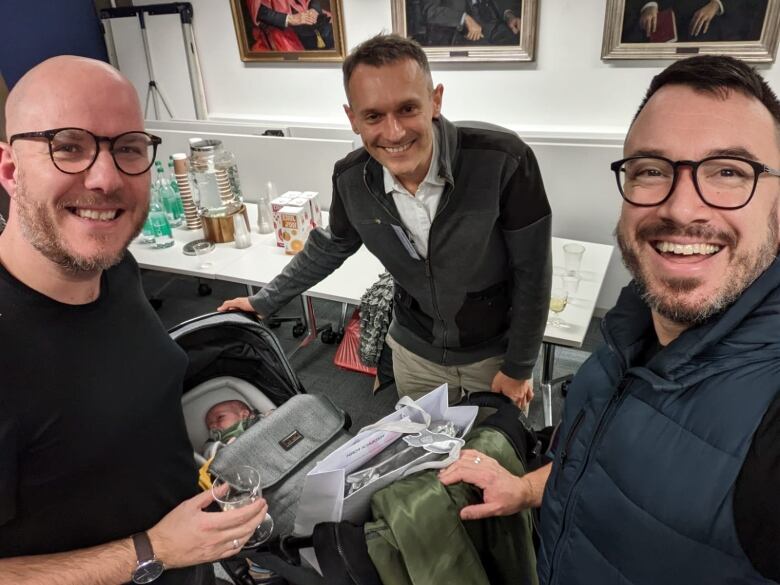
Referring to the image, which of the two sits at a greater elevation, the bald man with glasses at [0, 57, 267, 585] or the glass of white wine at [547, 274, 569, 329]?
the bald man with glasses at [0, 57, 267, 585]

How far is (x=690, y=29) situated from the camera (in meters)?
3.16

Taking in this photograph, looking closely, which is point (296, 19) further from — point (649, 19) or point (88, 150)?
point (88, 150)

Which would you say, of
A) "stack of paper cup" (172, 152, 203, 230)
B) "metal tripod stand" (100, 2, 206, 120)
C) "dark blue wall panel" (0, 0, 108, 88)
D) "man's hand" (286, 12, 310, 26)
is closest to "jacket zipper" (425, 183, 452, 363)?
"stack of paper cup" (172, 152, 203, 230)

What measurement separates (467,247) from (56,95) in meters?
1.02

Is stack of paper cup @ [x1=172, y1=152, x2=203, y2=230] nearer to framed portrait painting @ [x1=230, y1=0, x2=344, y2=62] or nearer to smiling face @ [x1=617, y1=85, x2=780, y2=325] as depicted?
framed portrait painting @ [x1=230, y1=0, x2=344, y2=62]

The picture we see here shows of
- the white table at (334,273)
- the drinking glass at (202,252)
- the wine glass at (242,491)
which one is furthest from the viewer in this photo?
the drinking glass at (202,252)

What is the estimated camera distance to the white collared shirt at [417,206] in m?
1.53

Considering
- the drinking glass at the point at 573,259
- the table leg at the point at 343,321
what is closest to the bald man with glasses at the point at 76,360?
the drinking glass at the point at 573,259

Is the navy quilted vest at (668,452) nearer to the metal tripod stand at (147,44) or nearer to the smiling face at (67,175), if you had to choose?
the smiling face at (67,175)

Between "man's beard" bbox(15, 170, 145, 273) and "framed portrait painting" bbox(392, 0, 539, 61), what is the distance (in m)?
3.27

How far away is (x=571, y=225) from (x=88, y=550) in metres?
2.84

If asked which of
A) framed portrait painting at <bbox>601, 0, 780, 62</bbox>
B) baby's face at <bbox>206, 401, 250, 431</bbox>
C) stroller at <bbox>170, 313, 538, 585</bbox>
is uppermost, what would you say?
framed portrait painting at <bbox>601, 0, 780, 62</bbox>

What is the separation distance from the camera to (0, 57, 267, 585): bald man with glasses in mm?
972

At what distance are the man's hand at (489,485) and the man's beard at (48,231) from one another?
0.84 m
